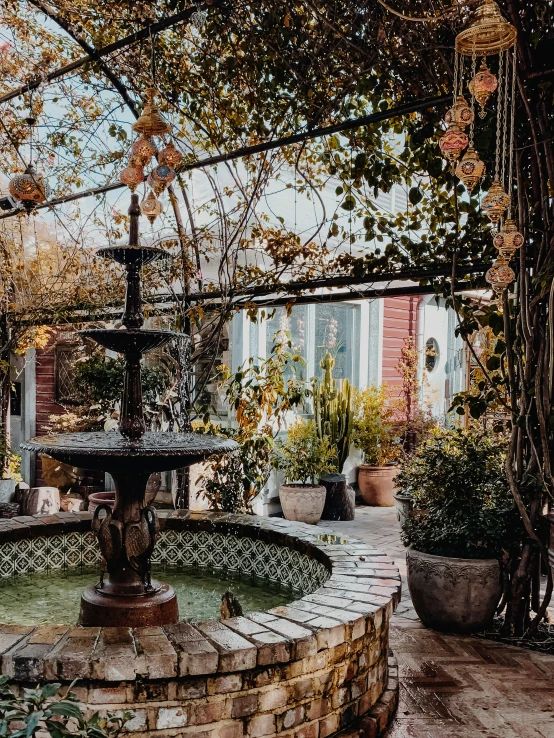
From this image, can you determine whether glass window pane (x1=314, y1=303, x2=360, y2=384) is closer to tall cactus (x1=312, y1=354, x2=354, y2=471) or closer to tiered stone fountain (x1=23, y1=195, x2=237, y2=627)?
tall cactus (x1=312, y1=354, x2=354, y2=471)

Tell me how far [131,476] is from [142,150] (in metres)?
1.93

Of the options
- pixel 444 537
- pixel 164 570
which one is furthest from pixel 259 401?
pixel 444 537

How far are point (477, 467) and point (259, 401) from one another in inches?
119

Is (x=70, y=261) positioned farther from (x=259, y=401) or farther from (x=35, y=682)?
(x=35, y=682)

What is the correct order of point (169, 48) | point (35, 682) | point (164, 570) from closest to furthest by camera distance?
1. point (35, 682)
2. point (164, 570)
3. point (169, 48)

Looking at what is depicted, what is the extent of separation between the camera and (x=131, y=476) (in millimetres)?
3770

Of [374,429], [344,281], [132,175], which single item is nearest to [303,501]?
[374,429]

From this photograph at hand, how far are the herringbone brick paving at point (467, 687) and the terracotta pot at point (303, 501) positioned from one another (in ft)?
10.7

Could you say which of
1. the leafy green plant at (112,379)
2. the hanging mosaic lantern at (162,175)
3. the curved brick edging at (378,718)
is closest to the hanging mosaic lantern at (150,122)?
the hanging mosaic lantern at (162,175)

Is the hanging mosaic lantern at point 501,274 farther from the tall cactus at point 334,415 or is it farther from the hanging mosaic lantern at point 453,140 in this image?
the tall cactus at point 334,415

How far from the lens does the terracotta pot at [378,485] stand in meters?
9.89

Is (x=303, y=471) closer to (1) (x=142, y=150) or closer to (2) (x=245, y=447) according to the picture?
(2) (x=245, y=447)

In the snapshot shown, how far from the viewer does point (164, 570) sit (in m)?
5.06

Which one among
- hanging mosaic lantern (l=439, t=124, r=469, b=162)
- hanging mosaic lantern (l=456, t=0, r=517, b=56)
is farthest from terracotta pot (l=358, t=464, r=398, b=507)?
hanging mosaic lantern (l=456, t=0, r=517, b=56)
